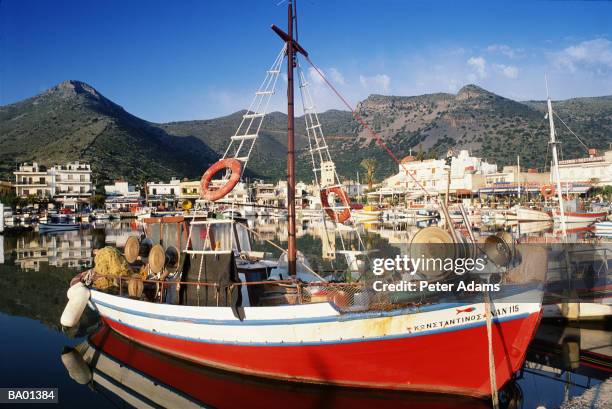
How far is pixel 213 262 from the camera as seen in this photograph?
1144 centimetres

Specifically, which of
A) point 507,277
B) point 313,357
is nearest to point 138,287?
point 313,357

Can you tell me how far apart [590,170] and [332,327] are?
94.5 meters

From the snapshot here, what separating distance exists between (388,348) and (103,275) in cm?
982

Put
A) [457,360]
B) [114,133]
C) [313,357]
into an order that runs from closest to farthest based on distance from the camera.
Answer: [457,360] → [313,357] → [114,133]

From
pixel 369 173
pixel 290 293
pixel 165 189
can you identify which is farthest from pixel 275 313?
pixel 165 189

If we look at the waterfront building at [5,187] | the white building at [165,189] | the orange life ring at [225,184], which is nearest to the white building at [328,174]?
the orange life ring at [225,184]

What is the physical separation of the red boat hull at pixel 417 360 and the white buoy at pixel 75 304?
7268 millimetres

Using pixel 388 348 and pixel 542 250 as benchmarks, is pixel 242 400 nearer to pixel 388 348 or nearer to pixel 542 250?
pixel 388 348

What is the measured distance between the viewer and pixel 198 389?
432 inches

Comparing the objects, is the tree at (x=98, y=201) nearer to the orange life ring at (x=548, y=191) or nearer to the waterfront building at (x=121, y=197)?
the waterfront building at (x=121, y=197)

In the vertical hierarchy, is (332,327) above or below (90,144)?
below

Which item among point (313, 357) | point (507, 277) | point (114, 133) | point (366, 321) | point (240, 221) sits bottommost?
point (313, 357)

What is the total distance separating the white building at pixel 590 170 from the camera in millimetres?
84125

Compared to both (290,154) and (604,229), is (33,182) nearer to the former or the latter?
(604,229)
